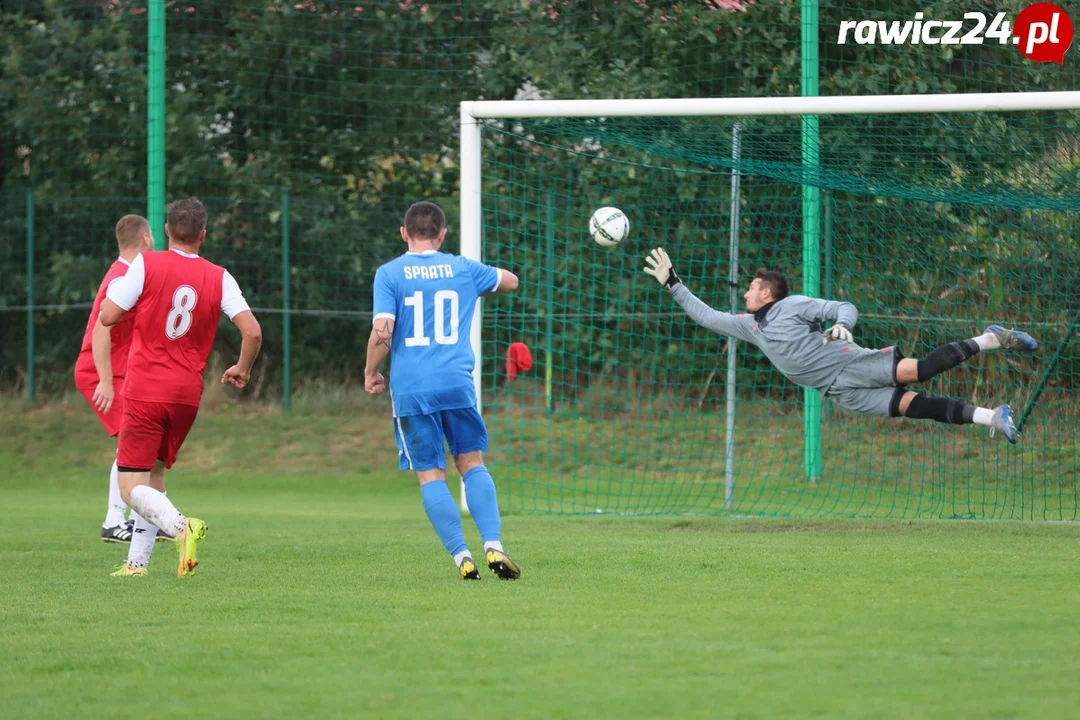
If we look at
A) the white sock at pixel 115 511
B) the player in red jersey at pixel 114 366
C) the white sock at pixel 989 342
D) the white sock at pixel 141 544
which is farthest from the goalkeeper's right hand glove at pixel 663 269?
the white sock at pixel 115 511

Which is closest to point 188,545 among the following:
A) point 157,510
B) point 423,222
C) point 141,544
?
point 157,510

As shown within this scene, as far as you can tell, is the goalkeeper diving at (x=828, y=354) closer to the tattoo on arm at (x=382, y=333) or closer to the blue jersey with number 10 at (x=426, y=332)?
the blue jersey with number 10 at (x=426, y=332)

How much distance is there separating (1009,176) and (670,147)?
2.63 meters

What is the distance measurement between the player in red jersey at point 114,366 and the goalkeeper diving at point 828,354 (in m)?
3.13

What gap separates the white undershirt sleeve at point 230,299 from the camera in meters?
7.40

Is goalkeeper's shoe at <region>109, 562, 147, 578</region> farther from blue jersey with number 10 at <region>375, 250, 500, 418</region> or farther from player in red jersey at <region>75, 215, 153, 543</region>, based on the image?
blue jersey with number 10 at <region>375, 250, 500, 418</region>

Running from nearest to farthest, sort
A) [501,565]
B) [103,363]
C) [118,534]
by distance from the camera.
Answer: [501,565], [103,363], [118,534]

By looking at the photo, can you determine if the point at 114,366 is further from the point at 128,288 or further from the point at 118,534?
the point at 128,288

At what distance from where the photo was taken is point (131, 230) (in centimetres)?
845

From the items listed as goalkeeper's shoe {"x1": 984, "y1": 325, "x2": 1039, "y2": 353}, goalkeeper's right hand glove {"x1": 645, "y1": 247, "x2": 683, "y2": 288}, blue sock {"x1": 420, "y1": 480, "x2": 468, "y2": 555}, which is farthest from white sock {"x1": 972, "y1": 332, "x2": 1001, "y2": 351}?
blue sock {"x1": 420, "y1": 480, "x2": 468, "y2": 555}

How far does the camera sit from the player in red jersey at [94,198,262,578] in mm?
7133

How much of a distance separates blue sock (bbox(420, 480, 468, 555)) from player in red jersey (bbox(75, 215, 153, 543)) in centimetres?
219

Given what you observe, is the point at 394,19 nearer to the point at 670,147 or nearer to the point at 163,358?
the point at 670,147

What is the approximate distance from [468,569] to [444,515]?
0.94 ft
